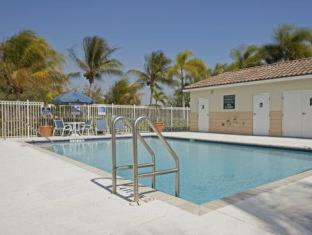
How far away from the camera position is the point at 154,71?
26141 millimetres

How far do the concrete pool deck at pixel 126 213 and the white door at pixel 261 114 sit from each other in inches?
408

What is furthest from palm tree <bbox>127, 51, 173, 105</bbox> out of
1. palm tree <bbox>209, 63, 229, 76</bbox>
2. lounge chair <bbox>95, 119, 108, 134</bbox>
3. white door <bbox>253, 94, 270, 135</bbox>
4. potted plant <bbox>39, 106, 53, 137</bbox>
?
potted plant <bbox>39, 106, 53, 137</bbox>

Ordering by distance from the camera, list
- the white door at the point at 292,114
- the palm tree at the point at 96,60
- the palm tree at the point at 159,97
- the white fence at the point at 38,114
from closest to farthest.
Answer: the white door at the point at 292,114, the white fence at the point at 38,114, the palm tree at the point at 96,60, the palm tree at the point at 159,97

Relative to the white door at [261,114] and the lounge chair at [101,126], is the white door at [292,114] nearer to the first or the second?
the white door at [261,114]

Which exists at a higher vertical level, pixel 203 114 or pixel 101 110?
pixel 101 110

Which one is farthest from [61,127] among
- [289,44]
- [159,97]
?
[289,44]

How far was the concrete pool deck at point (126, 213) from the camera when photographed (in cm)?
281

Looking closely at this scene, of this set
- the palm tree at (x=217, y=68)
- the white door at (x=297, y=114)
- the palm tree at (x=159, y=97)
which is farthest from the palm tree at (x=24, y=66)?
Answer: the palm tree at (x=217, y=68)

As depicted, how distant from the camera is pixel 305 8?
18.2 metres

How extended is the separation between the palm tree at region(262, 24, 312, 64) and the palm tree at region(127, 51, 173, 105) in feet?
32.8

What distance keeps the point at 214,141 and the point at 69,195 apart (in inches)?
361

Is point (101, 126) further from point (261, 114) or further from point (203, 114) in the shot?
point (261, 114)

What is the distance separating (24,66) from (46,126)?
5.90m

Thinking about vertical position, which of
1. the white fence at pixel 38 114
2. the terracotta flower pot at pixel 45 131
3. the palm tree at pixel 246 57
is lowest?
the terracotta flower pot at pixel 45 131
